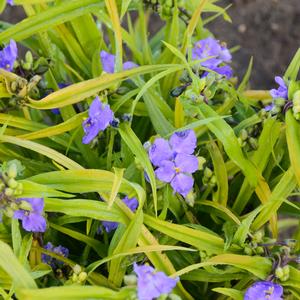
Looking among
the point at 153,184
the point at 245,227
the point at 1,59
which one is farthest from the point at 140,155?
the point at 1,59

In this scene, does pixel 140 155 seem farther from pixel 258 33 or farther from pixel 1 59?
pixel 258 33

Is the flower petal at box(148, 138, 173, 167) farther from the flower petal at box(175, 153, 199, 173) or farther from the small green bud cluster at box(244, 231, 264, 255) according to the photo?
the small green bud cluster at box(244, 231, 264, 255)

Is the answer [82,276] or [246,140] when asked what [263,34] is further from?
[82,276]

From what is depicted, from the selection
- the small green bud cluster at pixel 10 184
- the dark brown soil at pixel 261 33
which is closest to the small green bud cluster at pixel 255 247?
the small green bud cluster at pixel 10 184

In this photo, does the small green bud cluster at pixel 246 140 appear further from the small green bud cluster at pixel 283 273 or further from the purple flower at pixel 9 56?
the purple flower at pixel 9 56

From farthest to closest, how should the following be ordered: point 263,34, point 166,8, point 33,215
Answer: point 263,34 < point 166,8 < point 33,215

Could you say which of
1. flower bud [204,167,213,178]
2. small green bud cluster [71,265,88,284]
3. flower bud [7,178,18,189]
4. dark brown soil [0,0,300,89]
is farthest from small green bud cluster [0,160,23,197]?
dark brown soil [0,0,300,89]

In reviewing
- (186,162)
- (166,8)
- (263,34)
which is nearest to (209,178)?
(186,162)
